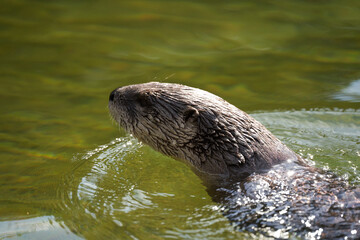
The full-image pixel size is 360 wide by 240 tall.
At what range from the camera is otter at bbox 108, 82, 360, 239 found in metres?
3.30

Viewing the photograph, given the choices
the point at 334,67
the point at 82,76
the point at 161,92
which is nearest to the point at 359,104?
the point at 334,67

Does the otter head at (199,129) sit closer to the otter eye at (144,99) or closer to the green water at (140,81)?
the otter eye at (144,99)

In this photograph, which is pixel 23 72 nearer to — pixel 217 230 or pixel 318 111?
pixel 318 111

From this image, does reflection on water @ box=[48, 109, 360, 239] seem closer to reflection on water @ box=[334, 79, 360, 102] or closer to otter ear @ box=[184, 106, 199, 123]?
otter ear @ box=[184, 106, 199, 123]

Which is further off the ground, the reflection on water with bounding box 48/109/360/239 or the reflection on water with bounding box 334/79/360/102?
the reflection on water with bounding box 334/79/360/102

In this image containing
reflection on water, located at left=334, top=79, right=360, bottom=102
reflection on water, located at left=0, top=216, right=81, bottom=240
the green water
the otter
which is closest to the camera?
the otter

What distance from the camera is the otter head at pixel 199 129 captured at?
3886 millimetres

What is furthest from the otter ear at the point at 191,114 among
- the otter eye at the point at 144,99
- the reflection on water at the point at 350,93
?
the reflection on water at the point at 350,93

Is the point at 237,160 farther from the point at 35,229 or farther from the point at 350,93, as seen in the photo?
the point at 350,93

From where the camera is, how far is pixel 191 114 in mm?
3941

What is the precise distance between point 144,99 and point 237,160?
2.96ft

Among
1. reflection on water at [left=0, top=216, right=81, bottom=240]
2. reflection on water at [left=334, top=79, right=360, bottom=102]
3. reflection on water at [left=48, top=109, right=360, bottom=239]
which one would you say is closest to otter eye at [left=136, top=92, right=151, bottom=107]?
reflection on water at [left=48, top=109, right=360, bottom=239]

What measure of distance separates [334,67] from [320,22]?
1.80 metres

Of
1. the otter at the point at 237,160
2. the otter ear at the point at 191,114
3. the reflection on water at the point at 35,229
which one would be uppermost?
the otter ear at the point at 191,114
